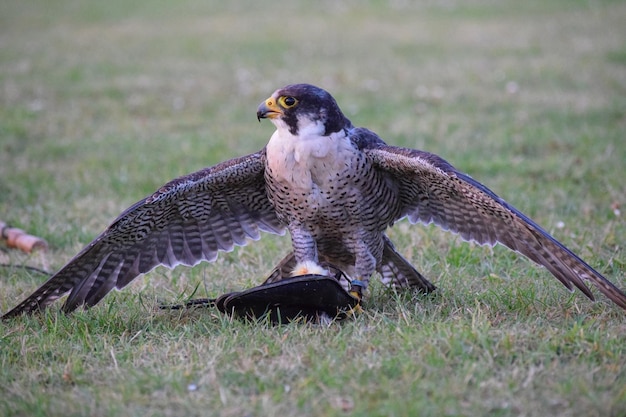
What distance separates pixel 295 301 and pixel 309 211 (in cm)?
50

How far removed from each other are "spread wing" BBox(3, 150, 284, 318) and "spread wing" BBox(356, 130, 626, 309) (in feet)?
2.53

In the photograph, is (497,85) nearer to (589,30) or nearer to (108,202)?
(589,30)

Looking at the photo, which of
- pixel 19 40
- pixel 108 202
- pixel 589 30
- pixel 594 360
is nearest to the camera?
pixel 594 360

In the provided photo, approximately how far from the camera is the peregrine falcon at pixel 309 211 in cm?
430

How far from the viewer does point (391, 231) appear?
602 centimetres

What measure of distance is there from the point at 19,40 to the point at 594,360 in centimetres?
1444

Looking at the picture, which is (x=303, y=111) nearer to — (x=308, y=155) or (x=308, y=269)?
(x=308, y=155)

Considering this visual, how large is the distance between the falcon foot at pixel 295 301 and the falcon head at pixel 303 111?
31.1 inches

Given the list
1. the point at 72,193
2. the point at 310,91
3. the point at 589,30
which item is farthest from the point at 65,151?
the point at 589,30

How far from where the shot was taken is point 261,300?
4266 millimetres

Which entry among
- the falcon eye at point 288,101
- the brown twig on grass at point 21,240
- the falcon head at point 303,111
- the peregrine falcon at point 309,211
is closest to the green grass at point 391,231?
the brown twig on grass at point 21,240

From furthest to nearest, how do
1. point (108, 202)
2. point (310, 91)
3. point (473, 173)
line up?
point (473, 173) → point (108, 202) → point (310, 91)

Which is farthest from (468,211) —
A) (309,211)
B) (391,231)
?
(391,231)

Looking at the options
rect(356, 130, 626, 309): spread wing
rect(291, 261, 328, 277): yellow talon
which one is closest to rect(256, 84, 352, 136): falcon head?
rect(356, 130, 626, 309): spread wing
